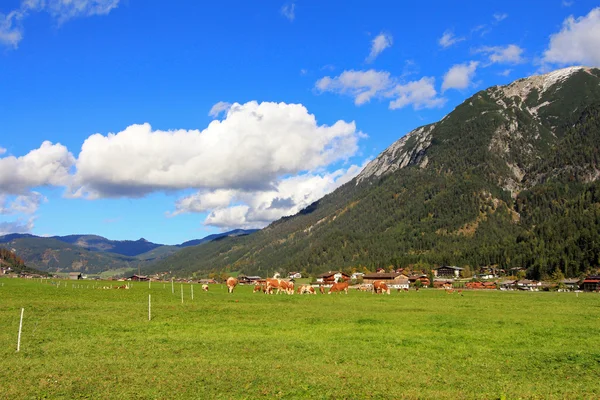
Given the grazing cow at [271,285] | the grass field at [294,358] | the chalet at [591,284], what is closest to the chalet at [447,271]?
the chalet at [591,284]

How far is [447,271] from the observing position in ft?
647

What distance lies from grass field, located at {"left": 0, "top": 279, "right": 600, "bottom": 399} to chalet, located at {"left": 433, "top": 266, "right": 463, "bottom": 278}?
16638 cm

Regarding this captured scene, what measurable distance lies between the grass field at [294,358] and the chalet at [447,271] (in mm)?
166378

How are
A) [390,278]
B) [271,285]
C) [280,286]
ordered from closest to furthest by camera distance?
1. [280,286]
2. [271,285]
3. [390,278]

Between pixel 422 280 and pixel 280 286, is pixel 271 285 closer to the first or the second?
pixel 280 286

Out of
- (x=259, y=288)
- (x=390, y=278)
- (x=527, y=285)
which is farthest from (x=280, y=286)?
(x=527, y=285)

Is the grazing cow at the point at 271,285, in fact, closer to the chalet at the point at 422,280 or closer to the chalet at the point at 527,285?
the chalet at the point at 422,280

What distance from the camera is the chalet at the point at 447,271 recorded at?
630 ft

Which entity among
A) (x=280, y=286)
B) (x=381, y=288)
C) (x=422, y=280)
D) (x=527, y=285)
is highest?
(x=280, y=286)

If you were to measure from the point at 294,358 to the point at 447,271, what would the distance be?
19071cm

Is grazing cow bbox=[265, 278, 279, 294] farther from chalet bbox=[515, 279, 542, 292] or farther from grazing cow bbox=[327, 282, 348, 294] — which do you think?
chalet bbox=[515, 279, 542, 292]

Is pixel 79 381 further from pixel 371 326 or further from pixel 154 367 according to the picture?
pixel 371 326

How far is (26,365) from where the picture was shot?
56.1 ft

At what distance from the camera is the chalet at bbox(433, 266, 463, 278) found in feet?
630
